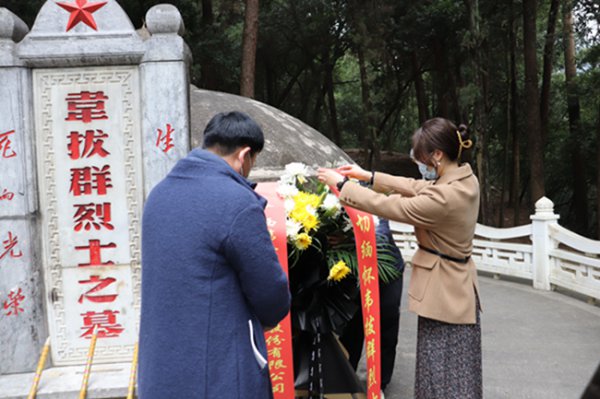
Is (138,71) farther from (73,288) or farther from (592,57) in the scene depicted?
(592,57)

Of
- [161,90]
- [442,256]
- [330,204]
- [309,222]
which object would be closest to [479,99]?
[330,204]

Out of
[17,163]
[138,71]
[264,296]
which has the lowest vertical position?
[264,296]

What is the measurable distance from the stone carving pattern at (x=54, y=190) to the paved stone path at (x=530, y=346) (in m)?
1.80

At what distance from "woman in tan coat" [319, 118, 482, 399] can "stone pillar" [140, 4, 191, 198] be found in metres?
1.32

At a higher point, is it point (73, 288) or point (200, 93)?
point (200, 93)

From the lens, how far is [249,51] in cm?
901

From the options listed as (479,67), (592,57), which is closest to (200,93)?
(479,67)

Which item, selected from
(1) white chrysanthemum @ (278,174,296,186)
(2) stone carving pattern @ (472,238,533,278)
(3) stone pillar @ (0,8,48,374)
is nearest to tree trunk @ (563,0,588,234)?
(2) stone carving pattern @ (472,238,533,278)

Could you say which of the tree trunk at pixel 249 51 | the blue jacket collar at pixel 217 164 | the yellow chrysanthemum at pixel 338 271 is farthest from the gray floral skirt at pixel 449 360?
the tree trunk at pixel 249 51

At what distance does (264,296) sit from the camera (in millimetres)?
1706

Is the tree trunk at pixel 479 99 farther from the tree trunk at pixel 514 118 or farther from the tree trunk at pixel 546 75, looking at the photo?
the tree trunk at pixel 514 118

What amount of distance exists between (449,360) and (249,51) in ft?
23.9

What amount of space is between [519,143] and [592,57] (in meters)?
4.46

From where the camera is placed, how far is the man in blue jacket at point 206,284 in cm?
166
